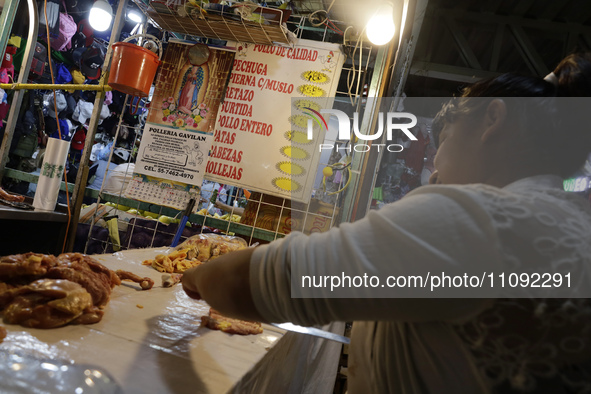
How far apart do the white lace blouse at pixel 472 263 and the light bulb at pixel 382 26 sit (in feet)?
7.75

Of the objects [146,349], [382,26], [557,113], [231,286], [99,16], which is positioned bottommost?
[146,349]

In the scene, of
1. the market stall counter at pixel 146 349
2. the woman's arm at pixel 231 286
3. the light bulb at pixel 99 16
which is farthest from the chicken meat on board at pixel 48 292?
the light bulb at pixel 99 16

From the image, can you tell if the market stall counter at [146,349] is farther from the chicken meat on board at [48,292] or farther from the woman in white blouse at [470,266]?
the woman in white blouse at [470,266]

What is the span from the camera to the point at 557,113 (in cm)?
80

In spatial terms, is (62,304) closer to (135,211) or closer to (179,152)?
(179,152)

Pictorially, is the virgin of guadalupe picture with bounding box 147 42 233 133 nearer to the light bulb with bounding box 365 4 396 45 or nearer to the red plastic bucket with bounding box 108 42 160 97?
the red plastic bucket with bounding box 108 42 160 97

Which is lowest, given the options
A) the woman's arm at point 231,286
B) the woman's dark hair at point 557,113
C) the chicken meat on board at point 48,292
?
the chicken meat on board at point 48,292

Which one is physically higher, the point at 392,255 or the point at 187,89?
the point at 187,89

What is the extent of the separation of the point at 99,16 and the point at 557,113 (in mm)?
5803

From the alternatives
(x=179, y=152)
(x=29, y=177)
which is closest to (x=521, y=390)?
(x=179, y=152)

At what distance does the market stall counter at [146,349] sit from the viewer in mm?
924

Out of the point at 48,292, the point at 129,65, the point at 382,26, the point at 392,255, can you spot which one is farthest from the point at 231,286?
the point at 129,65

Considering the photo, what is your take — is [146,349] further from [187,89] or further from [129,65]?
[187,89]

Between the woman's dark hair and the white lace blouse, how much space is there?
14cm
